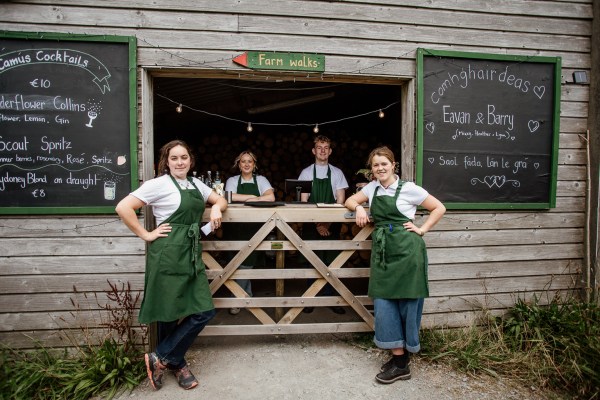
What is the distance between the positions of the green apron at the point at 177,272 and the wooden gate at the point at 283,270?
1.42ft

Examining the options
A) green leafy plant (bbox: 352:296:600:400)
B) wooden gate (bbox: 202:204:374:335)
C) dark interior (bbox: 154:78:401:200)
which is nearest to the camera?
green leafy plant (bbox: 352:296:600:400)

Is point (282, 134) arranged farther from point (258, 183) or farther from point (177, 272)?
point (177, 272)

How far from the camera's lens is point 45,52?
306 centimetres

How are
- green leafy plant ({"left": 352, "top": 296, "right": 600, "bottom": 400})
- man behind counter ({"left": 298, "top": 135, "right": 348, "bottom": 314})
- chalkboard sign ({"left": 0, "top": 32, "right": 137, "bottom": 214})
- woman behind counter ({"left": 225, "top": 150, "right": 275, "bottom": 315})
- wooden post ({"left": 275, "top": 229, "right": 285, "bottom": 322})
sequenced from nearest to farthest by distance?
green leafy plant ({"left": 352, "top": 296, "right": 600, "bottom": 400})
chalkboard sign ({"left": 0, "top": 32, "right": 137, "bottom": 214})
wooden post ({"left": 275, "top": 229, "right": 285, "bottom": 322})
woman behind counter ({"left": 225, "top": 150, "right": 275, "bottom": 315})
man behind counter ({"left": 298, "top": 135, "right": 348, "bottom": 314})

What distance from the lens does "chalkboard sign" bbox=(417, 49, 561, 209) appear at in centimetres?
350

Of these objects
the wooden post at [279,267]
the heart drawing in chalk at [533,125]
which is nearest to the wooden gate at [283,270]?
the wooden post at [279,267]

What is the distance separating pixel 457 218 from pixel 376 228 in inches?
45.2

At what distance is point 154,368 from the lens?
109 inches

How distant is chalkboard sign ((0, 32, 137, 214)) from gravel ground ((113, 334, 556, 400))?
169cm

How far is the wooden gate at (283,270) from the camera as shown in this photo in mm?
3246

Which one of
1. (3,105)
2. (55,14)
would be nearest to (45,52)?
(55,14)

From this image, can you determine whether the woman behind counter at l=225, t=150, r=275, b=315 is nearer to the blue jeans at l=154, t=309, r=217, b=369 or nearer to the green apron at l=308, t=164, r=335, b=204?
the green apron at l=308, t=164, r=335, b=204

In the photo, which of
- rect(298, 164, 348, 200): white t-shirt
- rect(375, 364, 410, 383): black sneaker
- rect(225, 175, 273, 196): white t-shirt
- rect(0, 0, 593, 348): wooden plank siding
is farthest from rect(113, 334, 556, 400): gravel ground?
rect(298, 164, 348, 200): white t-shirt

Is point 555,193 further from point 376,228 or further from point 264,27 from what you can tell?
point 264,27
